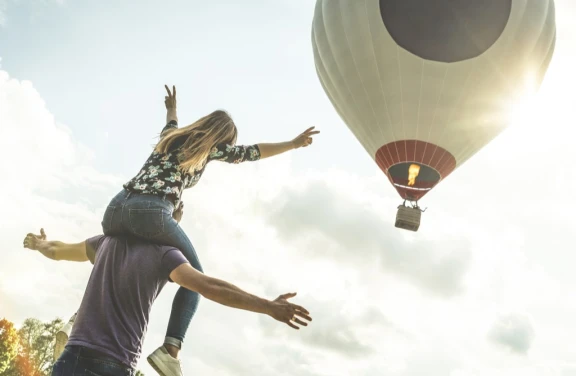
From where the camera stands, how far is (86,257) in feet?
14.1

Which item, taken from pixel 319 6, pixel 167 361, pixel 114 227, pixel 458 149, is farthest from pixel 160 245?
pixel 319 6

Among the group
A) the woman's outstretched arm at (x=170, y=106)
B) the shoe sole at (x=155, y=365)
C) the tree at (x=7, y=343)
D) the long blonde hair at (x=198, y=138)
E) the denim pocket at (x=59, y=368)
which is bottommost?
the denim pocket at (x=59, y=368)

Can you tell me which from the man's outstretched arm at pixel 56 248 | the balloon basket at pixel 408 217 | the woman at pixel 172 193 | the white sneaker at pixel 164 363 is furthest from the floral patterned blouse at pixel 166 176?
the balloon basket at pixel 408 217

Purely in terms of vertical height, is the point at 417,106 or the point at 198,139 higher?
the point at 417,106

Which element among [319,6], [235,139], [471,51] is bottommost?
[235,139]

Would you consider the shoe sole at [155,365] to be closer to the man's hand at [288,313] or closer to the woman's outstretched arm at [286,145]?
the man's hand at [288,313]

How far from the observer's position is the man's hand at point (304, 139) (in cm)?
588

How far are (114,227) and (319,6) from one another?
18.9 metres

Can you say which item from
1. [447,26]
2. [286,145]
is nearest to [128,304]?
[286,145]

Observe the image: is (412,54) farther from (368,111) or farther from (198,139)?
(198,139)

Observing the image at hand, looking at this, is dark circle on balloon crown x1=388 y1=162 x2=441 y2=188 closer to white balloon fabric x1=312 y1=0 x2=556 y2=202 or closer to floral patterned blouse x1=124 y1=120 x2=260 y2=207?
white balloon fabric x1=312 y1=0 x2=556 y2=202

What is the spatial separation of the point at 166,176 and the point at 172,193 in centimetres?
15

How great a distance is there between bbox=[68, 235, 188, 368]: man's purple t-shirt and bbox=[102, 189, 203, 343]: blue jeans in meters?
0.09

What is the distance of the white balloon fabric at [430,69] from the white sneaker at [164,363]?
52.1 ft
